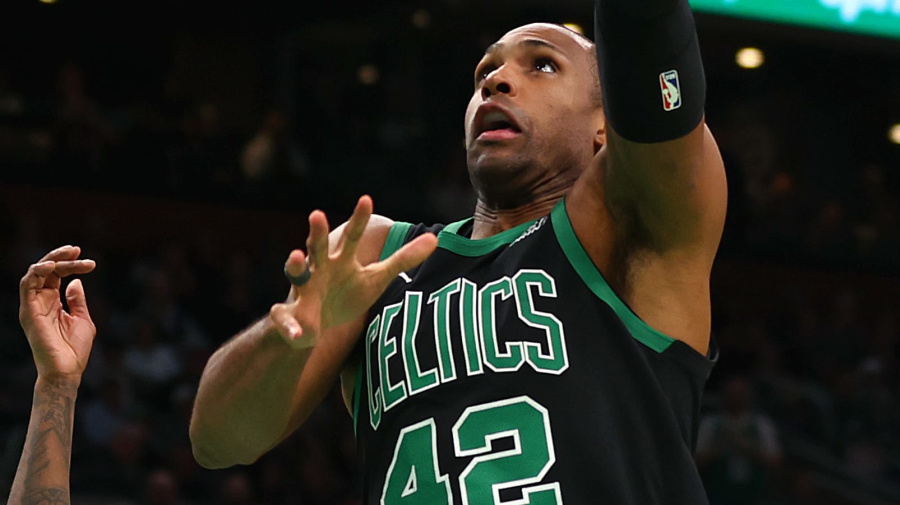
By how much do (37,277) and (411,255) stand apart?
1057 mm

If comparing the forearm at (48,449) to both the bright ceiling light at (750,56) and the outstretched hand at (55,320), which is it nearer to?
the outstretched hand at (55,320)

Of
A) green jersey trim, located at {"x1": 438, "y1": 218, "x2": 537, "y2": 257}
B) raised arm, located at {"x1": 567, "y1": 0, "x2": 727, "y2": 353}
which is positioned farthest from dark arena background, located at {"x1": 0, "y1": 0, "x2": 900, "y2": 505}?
raised arm, located at {"x1": 567, "y1": 0, "x2": 727, "y2": 353}

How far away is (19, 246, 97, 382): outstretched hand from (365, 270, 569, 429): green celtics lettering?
2.08ft

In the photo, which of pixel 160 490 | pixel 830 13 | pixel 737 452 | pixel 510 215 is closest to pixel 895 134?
pixel 737 452

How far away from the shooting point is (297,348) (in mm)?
2096

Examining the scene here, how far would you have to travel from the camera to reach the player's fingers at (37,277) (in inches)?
107

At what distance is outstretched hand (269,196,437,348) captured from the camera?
205 centimetres

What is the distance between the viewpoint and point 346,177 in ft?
31.6

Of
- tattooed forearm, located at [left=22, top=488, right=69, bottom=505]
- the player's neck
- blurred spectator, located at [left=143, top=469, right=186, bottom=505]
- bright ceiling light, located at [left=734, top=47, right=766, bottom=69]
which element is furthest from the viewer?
bright ceiling light, located at [left=734, top=47, right=766, bottom=69]

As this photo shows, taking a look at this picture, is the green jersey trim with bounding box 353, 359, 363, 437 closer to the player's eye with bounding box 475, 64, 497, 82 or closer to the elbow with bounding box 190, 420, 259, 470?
the elbow with bounding box 190, 420, 259, 470

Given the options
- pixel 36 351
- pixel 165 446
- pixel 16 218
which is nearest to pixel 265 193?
pixel 16 218

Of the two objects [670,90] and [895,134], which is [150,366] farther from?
[895,134]

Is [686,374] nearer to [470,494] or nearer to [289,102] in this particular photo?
[470,494]

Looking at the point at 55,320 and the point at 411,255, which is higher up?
the point at 55,320
